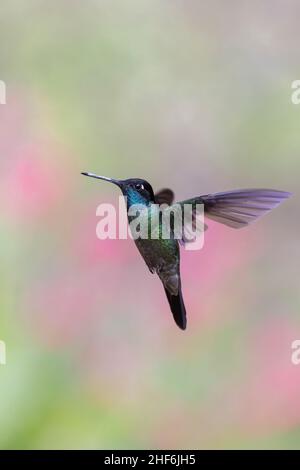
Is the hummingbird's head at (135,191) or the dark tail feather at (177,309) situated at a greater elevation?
the hummingbird's head at (135,191)

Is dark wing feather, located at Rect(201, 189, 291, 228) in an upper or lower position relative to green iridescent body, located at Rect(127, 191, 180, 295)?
upper

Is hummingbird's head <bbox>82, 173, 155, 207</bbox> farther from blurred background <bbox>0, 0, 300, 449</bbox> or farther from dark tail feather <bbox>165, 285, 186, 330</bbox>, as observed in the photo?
blurred background <bbox>0, 0, 300, 449</bbox>

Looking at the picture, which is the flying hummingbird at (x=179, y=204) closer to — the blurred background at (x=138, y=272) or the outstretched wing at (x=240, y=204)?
the outstretched wing at (x=240, y=204)

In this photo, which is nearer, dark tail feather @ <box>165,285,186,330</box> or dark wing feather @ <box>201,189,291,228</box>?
dark wing feather @ <box>201,189,291,228</box>

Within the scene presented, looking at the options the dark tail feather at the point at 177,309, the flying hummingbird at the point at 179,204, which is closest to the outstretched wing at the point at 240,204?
the flying hummingbird at the point at 179,204

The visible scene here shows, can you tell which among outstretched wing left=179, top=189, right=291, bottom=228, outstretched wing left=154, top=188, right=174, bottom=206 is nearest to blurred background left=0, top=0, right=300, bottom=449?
outstretched wing left=154, top=188, right=174, bottom=206

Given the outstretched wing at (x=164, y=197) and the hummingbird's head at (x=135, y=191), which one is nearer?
the hummingbird's head at (x=135, y=191)

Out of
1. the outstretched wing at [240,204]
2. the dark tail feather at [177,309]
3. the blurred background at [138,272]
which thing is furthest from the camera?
the blurred background at [138,272]

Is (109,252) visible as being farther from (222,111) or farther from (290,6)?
(290,6)
